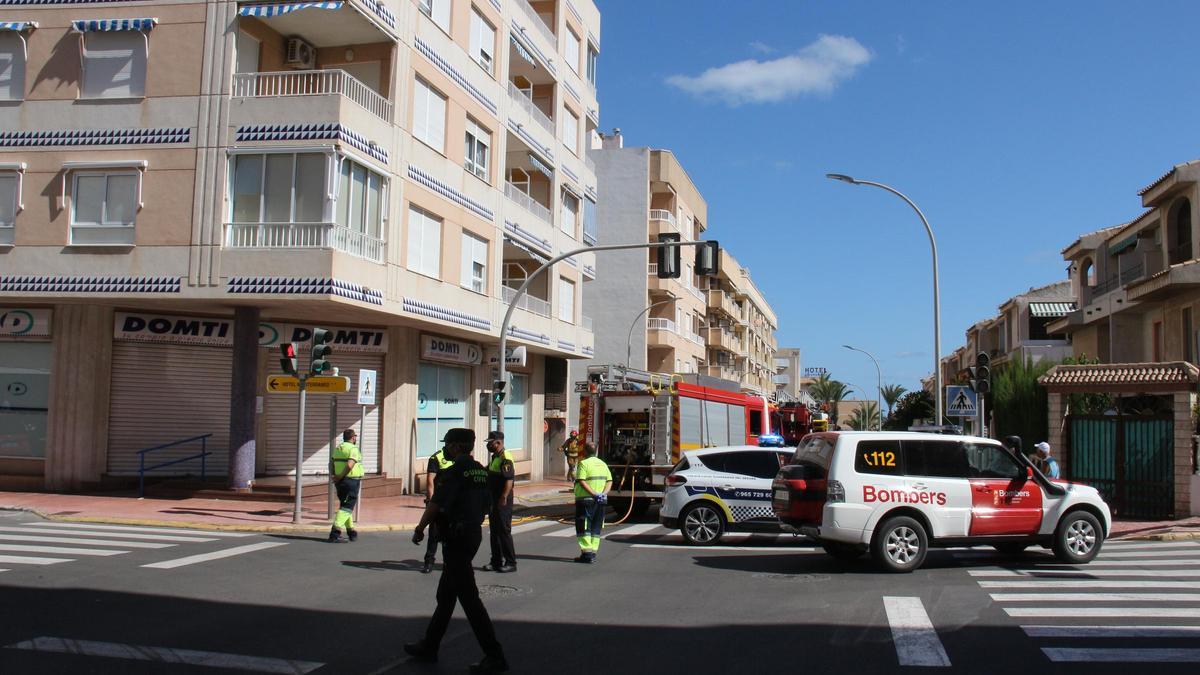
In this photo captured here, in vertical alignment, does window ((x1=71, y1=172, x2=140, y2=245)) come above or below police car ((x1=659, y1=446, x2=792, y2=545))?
above

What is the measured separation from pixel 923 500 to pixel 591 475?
4.36 meters

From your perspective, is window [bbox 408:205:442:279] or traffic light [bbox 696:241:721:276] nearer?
traffic light [bbox 696:241:721:276]

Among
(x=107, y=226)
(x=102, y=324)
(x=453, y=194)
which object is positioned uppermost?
(x=453, y=194)

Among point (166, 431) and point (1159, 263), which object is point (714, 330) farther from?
point (166, 431)

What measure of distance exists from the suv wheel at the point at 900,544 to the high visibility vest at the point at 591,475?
145 inches

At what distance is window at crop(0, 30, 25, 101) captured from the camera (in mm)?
21484

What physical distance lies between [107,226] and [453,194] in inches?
325

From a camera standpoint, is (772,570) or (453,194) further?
(453,194)

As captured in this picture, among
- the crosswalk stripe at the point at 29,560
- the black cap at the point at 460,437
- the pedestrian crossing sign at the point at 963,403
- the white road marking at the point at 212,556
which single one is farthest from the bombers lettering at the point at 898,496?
the crosswalk stripe at the point at 29,560

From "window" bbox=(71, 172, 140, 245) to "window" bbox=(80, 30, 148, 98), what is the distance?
184cm

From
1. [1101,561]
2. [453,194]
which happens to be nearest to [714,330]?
[453,194]

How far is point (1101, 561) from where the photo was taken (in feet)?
44.3

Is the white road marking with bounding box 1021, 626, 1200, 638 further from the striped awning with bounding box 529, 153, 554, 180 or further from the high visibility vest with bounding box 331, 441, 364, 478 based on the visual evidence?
the striped awning with bounding box 529, 153, 554, 180

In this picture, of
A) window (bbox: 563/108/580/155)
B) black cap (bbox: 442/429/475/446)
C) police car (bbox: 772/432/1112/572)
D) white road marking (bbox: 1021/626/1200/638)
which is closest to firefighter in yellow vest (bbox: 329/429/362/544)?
police car (bbox: 772/432/1112/572)
